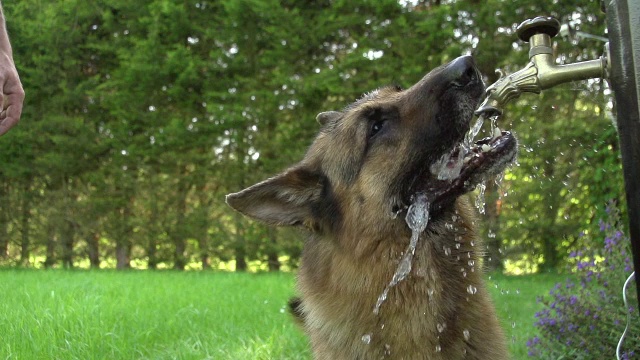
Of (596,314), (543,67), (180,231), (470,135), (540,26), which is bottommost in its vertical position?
(180,231)

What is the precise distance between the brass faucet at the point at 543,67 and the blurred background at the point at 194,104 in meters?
7.55

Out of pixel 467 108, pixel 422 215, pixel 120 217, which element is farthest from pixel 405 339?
pixel 120 217

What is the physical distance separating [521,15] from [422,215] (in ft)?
29.9

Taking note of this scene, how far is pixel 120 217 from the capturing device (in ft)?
45.6

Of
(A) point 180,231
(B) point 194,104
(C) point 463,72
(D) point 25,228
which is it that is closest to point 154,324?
(C) point 463,72

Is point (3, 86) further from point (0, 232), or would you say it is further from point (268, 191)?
point (0, 232)

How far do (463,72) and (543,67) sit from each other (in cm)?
52

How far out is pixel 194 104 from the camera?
13.5m

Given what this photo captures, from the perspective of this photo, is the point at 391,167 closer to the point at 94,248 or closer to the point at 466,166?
the point at 466,166

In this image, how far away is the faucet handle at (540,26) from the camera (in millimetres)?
2311

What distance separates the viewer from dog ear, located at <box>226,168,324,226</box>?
280 cm

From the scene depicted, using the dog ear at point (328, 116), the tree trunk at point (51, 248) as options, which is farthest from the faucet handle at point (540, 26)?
the tree trunk at point (51, 248)

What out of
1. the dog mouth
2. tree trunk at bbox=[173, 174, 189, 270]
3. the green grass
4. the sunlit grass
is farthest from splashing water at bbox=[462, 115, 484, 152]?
tree trunk at bbox=[173, 174, 189, 270]

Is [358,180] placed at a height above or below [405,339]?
above
